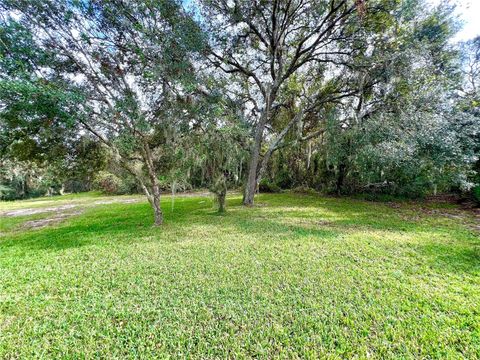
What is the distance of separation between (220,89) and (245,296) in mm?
6976

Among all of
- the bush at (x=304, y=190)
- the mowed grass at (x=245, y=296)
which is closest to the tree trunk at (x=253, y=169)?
the mowed grass at (x=245, y=296)

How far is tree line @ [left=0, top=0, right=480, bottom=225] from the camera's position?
4.24m

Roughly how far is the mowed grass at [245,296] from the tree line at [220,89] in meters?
2.43

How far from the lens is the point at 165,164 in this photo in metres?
6.43

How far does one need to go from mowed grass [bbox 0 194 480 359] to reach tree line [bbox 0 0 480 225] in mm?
2429

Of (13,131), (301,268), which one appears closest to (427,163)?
(301,268)

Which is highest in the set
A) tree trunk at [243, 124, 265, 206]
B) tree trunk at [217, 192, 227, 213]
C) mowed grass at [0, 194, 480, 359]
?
tree trunk at [243, 124, 265, 206]

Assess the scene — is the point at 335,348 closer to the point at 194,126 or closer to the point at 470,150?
the point at 194,126

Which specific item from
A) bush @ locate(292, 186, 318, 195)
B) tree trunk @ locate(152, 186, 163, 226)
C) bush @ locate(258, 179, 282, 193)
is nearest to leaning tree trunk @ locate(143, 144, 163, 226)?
tree trunk @ locate(152, 186, 163, 226)

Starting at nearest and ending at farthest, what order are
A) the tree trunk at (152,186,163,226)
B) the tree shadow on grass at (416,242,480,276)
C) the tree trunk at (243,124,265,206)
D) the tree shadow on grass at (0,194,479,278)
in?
1. the tree shadow on grass at (416,242,480,276)
2. the tree shadow on grass at (0,194,479,278)
3. the tree trunk at (152,186,163,226)
4. the tree trunk at (243,124,265,206)

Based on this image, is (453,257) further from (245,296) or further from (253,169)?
(253,169)

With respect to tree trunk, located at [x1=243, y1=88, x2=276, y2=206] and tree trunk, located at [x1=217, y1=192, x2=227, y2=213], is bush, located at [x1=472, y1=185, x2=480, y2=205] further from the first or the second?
tree trunk, located at [x1=217, y1=192, x2=227, y2=213]

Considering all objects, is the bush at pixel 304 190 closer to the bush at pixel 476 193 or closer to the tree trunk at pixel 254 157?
the tree trunk at pixel 254 157

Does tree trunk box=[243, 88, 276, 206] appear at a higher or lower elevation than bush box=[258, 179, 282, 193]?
higher
